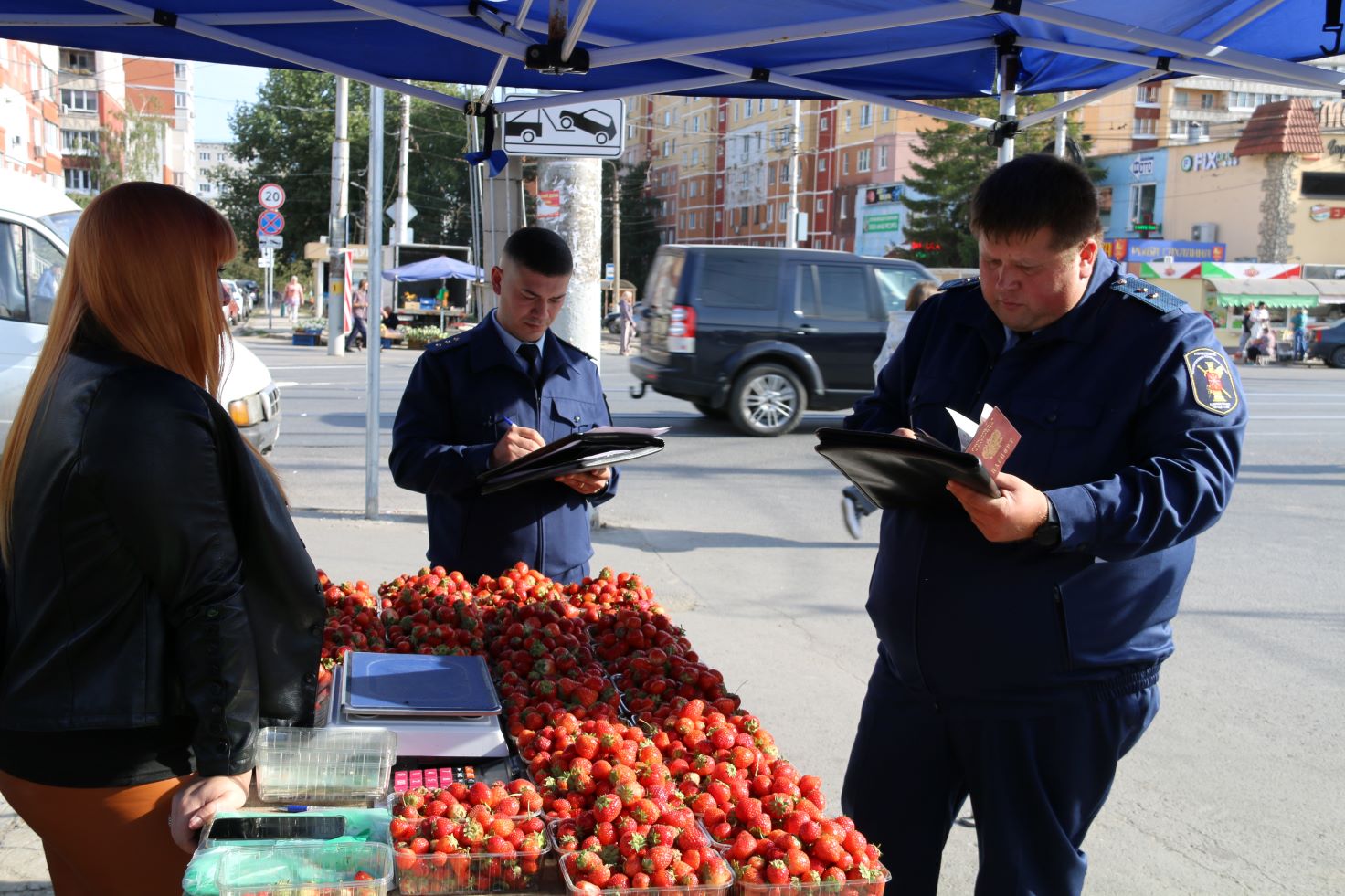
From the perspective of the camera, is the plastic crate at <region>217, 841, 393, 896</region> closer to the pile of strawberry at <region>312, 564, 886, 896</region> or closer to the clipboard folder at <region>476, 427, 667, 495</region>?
the pile of strawberry at <region>312, 564, 886, 896</region>

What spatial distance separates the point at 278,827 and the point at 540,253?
2172mm

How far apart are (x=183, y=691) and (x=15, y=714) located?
0.29 m

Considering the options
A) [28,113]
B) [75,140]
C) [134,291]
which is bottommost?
[134,291]

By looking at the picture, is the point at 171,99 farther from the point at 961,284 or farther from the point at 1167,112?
the point at 961,284

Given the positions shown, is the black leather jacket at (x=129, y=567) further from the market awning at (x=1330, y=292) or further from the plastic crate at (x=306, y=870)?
the market awning at (x=1330, y=292)

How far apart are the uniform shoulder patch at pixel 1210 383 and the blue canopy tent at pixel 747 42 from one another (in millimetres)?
1024

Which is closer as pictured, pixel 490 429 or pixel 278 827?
pixel 278 827

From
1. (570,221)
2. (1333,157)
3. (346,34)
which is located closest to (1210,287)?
(1333,157)

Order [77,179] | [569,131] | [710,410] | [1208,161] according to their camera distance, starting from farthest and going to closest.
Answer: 1. [77,179]
2. [1208,161]
3. [710,410]
4. [569,131]

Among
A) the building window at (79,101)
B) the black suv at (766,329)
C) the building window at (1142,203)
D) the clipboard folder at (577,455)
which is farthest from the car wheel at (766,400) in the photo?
the building window at (79,101)

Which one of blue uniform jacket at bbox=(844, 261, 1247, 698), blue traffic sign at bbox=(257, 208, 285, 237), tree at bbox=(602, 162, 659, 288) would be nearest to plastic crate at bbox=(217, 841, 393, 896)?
blue uniform jacket at bbox=(844, 261, 1247, 698)

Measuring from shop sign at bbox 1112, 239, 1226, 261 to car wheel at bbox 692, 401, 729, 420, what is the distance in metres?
39.2

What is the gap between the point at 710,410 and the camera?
1512 centimetres

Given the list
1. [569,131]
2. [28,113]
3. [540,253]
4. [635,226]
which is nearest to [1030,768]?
[540,253]
